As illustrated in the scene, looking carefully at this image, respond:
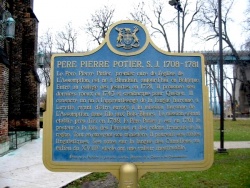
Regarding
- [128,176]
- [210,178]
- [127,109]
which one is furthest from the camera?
[210,178]

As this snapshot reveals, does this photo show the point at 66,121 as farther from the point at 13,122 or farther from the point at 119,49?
the point at 13,122

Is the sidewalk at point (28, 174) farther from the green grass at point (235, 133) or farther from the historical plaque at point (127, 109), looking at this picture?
the green grass at point (235, 133)

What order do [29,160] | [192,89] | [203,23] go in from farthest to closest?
1. [203,23]
2. [29,160]
3. [192,89]

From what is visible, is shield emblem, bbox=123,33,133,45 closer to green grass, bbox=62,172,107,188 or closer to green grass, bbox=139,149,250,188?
green grass, bbox=139,149,250,188

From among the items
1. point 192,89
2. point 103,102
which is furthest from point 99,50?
point 192,89

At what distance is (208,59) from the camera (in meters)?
39.0

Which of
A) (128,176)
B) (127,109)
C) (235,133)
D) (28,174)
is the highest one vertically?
(127,109)

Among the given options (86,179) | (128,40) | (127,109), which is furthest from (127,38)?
(86,179)

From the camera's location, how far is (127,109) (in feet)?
12.9

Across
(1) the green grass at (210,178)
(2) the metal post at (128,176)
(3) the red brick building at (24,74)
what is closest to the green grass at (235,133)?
(1) the green grass at (210,178)

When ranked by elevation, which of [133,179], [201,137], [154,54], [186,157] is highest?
[154,54]

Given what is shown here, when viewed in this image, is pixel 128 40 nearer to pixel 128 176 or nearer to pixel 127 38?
pixel 127 38

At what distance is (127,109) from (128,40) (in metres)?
0.95

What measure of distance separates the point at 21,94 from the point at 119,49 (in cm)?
1445
